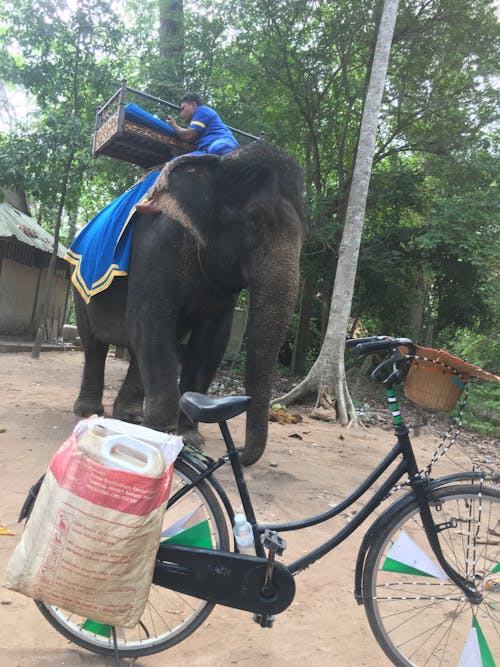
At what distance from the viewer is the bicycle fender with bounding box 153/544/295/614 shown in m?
1.92

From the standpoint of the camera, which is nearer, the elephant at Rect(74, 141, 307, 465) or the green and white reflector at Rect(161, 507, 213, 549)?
the green and white reflector at Rect(161, 507, 213, 549)

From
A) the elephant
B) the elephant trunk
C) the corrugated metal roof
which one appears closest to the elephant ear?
the elephant

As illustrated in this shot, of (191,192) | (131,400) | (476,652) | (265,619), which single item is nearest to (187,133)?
(191,192)

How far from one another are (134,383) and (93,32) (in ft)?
26.9

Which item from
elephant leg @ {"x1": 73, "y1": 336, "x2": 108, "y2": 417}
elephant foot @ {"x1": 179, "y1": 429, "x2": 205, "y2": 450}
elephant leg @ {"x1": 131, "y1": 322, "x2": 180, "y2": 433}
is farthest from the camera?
elephant leg @ {"x1": 73, "y1": 336, "x2": 108, "y2": 417}

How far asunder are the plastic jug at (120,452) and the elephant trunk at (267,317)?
5.17 feet

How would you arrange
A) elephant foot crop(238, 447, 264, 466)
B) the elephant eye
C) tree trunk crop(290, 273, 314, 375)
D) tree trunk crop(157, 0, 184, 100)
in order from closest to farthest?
elephant foot crop(238, 447, 264, 466), the elephant eye, tree trunk crop(157, 0, 184, 100), tree trunk crop(290, 273, 314, 375)

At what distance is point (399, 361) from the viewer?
2.00 metres

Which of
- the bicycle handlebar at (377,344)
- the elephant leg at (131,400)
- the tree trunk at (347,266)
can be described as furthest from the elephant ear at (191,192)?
the tree trunk at (347,266)

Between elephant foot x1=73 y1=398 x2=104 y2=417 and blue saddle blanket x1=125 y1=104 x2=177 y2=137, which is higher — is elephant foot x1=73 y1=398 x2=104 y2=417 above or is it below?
below

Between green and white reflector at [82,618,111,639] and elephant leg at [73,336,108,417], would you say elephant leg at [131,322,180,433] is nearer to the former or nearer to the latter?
green and white reflector at [82,618,111,639]

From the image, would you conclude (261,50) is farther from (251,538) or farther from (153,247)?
(251,538)

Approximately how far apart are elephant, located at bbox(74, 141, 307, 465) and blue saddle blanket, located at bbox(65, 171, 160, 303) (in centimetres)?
9

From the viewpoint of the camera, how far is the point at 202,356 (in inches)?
184
